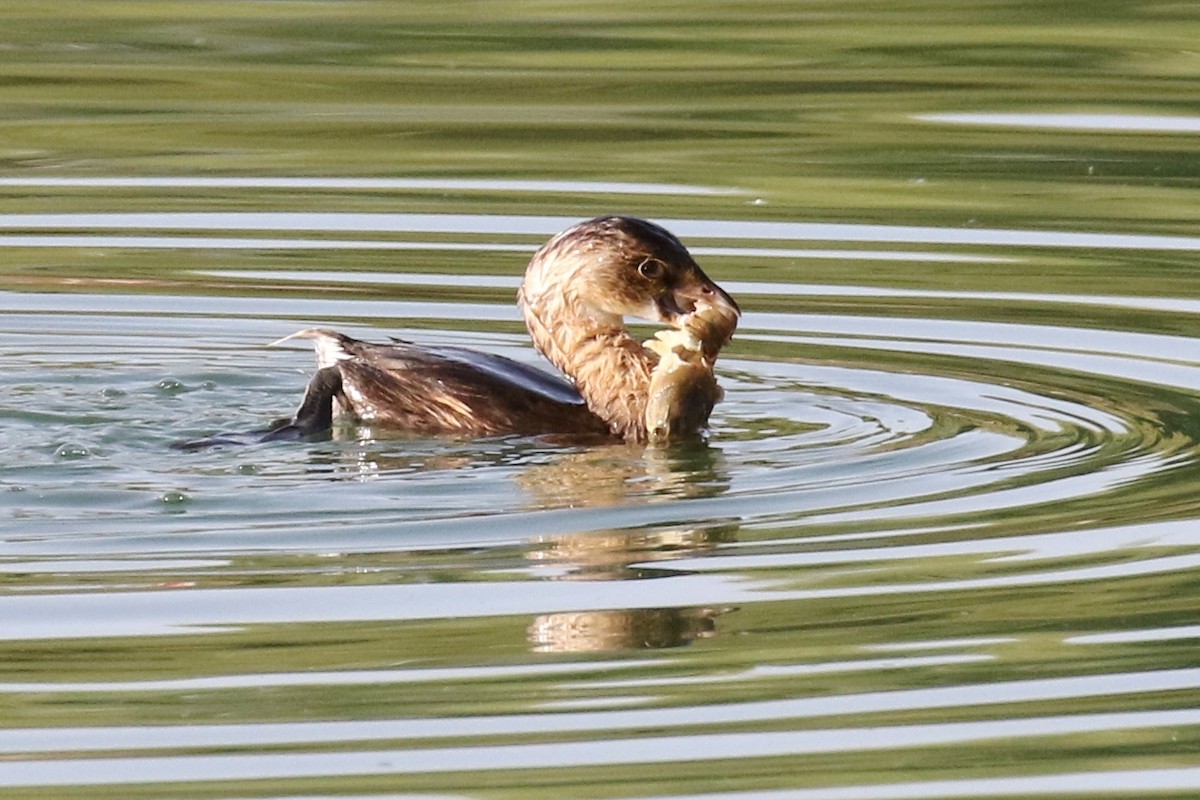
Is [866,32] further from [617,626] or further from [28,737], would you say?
[28,737]

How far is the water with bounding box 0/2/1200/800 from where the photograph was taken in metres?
5.18

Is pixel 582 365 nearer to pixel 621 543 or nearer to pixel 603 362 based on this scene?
pixel 603 362

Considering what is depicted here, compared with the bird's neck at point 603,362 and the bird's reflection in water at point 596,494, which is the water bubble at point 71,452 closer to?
the bird's reflection in water at point 596,494

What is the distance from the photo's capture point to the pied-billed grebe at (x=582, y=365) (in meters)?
7.94

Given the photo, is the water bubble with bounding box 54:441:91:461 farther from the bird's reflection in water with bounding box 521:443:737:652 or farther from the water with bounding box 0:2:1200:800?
the bird's reflection in water with bounding box 521:443:737:652

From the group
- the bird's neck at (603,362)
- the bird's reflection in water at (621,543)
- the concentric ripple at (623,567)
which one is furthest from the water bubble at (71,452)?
the bird's neck at (603,362)

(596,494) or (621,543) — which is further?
(596,494)

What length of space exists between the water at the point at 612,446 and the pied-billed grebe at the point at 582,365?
0.14 meters

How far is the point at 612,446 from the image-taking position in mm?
7977

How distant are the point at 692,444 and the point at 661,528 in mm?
1216

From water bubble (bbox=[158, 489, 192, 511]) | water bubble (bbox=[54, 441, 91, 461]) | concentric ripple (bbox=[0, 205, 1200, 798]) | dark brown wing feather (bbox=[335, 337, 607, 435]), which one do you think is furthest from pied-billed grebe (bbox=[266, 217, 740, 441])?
water bubble (bbox=[158, 489, 192, 511])

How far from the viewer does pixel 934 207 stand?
1180 cm

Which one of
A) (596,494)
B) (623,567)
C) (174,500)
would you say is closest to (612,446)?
(596,494)

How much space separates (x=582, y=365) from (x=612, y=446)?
1.24 ft
